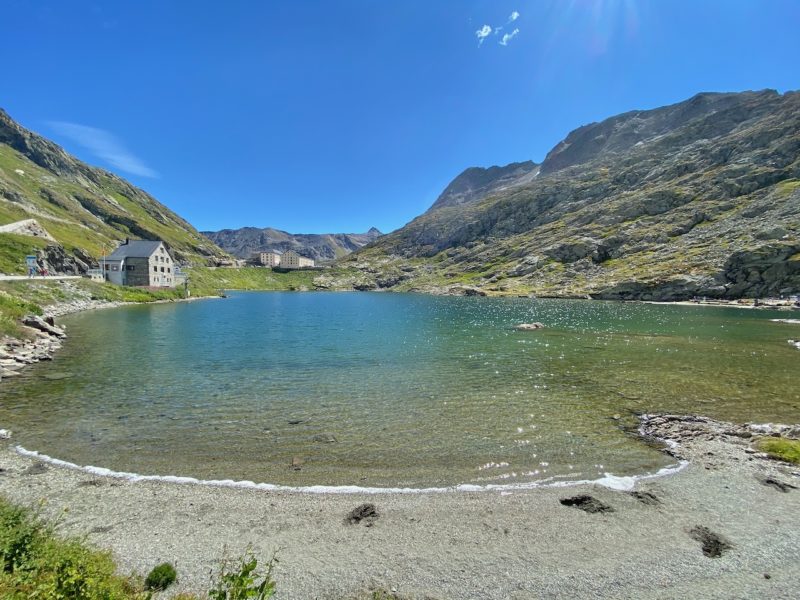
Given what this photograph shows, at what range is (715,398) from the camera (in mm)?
29609

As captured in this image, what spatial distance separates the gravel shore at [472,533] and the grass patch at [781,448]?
1488 mm

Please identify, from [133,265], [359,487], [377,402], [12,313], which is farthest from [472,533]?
[133,265]

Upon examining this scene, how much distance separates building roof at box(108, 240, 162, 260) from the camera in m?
123

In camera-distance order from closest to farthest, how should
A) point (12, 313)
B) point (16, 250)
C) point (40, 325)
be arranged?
point (12, 313) < point (40, 325) < point (16, 250)

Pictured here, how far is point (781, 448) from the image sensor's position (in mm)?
19656

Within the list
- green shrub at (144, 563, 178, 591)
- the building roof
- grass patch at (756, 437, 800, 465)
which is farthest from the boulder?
the building roof

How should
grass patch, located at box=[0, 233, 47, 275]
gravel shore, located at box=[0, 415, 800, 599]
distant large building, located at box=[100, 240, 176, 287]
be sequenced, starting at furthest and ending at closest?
distant large building, located at box=[100, 240, 176, 287] → grass patch, located at box=[0, 233, 47, 275] → gravel shore, located at box=[0, 415, 800, 599]

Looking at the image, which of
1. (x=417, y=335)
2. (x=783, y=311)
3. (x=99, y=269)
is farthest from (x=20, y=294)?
(x=783, y=311)

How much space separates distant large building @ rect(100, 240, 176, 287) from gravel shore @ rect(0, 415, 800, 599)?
411ft

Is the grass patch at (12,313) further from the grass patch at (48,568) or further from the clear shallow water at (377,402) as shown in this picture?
the grass patch at (48,568)

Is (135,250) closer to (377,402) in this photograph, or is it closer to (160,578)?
(377,402)

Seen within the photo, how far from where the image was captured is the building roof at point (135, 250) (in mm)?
122875

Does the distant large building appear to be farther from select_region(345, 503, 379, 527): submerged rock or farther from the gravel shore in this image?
select_region(345, 503, 379, 527): submerged rock

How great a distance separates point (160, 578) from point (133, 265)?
460 ft
